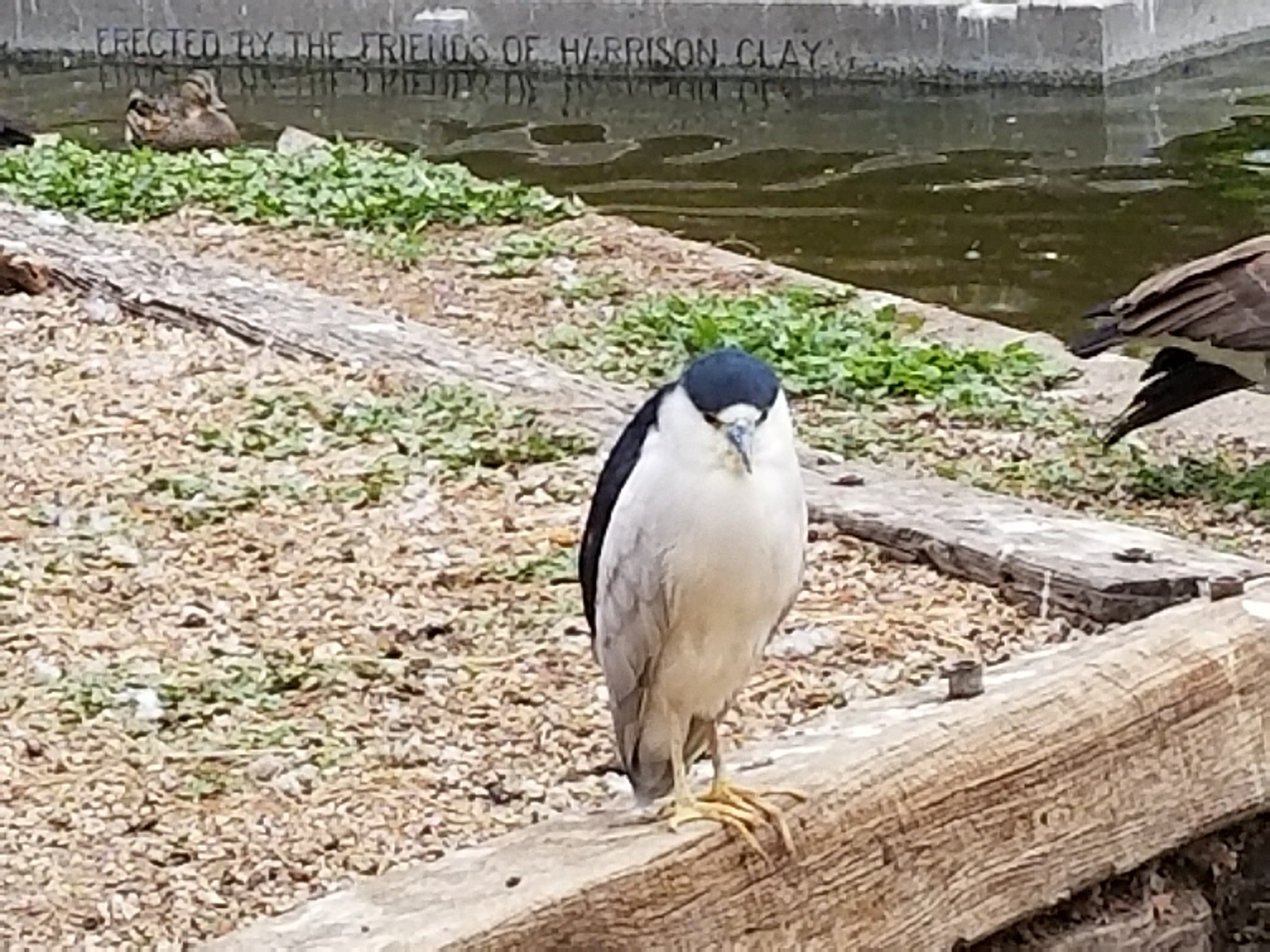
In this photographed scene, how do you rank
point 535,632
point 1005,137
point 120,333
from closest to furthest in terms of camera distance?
point 535,632, point 120,333, point 1005,137

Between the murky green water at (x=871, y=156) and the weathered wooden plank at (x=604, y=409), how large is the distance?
3.05 m

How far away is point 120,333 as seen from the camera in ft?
21.7

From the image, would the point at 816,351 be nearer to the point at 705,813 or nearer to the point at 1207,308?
the point at 1207,308

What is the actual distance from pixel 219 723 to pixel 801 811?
1156 mm

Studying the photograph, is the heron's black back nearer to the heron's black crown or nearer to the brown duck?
the heron's black crown

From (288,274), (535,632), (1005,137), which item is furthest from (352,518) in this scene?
(1005,137)

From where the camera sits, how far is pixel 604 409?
5746 mm

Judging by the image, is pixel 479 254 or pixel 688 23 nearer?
pixel 479 254

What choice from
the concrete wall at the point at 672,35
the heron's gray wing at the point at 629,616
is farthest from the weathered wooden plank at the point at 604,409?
the concrete wall at the point at 672,35

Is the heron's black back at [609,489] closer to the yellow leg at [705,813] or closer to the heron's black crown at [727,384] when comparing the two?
the heron's black crown at [727,384]

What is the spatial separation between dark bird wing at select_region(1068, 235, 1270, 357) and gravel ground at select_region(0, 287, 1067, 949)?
129cm

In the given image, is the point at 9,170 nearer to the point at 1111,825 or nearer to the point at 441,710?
the point at 441,710

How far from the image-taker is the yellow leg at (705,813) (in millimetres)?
3324

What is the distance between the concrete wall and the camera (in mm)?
14219
